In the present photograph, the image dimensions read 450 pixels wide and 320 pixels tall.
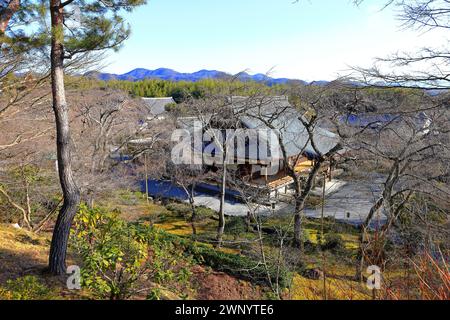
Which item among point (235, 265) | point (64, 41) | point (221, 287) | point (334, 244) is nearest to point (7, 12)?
point (64, 41)

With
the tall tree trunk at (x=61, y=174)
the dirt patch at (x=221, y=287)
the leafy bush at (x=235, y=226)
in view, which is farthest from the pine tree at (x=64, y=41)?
the leafy bush at (x=235, y=226)

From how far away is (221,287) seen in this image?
688 centimetres

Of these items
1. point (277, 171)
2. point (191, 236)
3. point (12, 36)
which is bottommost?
point (191, 236)

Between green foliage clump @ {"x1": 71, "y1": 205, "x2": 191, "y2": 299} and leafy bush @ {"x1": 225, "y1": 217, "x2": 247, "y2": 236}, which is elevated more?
green foliage clump @ {"x1": 71, "y1": 205, "x2": 191, "y2": 299}

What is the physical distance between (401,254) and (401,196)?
3.49 meters

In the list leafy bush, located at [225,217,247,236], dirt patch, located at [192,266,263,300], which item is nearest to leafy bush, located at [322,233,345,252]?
leafy bush, located at [225,217,247,236]

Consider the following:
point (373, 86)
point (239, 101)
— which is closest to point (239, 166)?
point (239, 101)

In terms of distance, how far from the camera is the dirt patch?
21.1 feet

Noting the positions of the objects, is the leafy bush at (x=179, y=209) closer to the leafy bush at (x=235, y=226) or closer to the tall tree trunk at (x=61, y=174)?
the leafy bush at (x=235, y=226)

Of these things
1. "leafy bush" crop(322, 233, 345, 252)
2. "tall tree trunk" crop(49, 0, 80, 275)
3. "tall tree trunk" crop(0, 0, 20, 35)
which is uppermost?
"tall tree trunk" crop(0, 0, 20, 35)

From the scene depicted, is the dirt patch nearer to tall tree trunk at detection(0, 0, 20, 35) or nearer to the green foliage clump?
the green foliage clump

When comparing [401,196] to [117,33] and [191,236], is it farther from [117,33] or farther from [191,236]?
[117,33]

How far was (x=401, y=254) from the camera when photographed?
657cm
